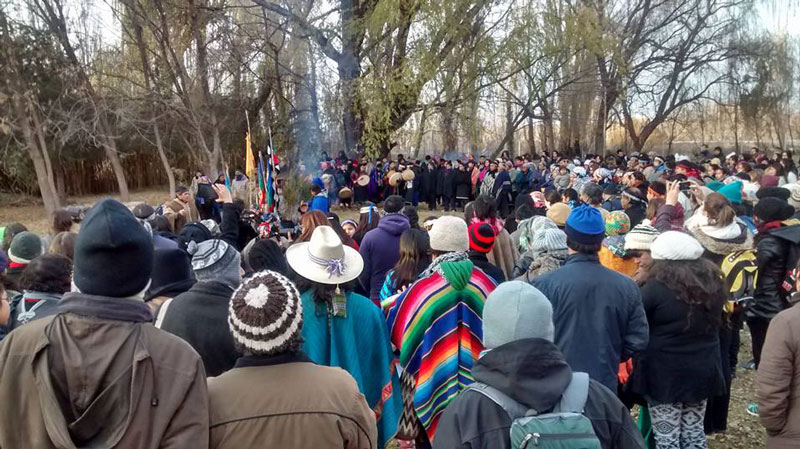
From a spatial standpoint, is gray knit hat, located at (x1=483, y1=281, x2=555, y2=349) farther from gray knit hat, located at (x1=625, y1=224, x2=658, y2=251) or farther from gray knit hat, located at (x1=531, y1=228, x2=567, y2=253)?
gray knit hat, located at (x1=531, y1=228, x2=567, y2=253)

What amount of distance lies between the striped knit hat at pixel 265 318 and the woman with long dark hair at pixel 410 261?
2.28 metres

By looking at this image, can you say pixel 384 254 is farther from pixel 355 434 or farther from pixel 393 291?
pixel 355 434

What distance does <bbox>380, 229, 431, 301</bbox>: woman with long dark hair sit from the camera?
176 inches

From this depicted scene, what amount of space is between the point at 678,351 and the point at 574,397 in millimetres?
2131

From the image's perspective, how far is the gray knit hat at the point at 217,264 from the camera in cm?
348

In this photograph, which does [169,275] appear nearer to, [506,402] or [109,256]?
[109,256]

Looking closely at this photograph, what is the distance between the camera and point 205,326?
290 centimetres

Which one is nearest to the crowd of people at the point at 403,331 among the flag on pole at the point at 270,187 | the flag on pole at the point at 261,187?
the flag on pole at the point at 270,187

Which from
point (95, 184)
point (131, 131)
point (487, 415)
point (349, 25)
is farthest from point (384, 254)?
point (95, 184)

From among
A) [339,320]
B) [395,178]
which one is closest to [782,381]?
[339,320]

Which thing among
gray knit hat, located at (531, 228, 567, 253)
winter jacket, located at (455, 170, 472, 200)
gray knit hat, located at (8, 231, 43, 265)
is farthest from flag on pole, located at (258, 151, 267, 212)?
winter jacket, located at (455, 170, 472, 200)

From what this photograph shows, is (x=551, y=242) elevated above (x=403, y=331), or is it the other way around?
(x=551, y=242)

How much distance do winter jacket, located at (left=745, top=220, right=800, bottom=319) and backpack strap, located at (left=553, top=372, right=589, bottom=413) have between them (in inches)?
146

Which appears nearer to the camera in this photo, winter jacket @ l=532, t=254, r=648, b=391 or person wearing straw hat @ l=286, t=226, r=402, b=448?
person wearing straw hat @ l=286, t=226, r=402, b=448
